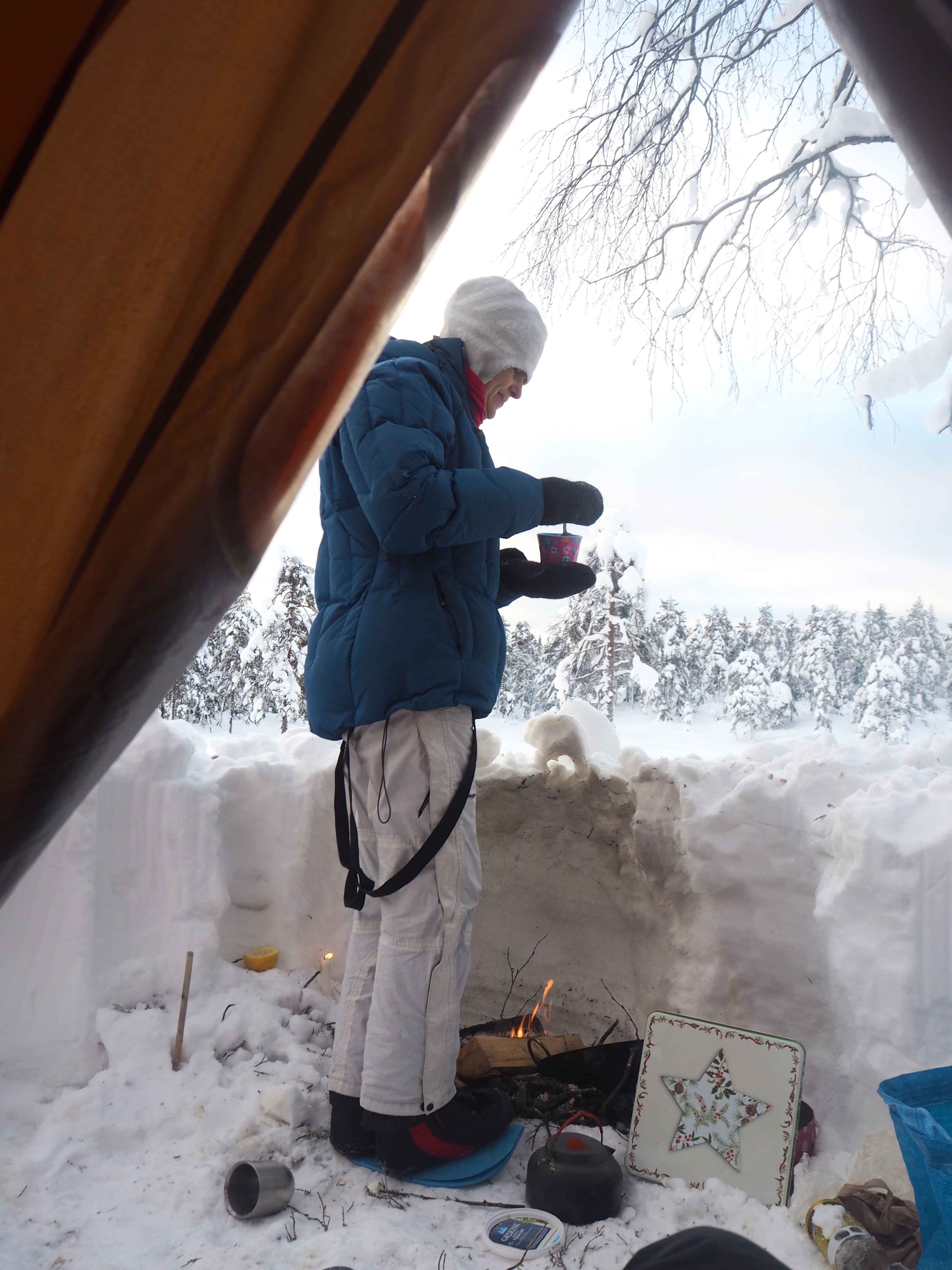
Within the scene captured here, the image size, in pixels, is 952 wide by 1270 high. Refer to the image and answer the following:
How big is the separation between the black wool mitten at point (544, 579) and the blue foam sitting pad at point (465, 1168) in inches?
60.1

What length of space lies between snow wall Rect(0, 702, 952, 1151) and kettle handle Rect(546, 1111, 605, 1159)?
0.51 m

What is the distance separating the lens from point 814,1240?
1.70 meters

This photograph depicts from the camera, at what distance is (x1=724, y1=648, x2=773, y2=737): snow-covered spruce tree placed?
5.33m

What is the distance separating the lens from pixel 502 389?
2264 mm

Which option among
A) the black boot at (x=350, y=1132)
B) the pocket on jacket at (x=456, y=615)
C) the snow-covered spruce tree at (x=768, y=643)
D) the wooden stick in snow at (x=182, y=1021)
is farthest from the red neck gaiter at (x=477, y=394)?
the snow-covered spruce tree at (x=768, y=643)

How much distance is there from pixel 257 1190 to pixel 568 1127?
36.1 inches

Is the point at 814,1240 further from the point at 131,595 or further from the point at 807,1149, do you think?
the point at 131,595

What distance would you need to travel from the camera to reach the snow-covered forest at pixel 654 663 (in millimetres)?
4785

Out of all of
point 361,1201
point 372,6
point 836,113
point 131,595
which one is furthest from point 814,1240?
point 836,113

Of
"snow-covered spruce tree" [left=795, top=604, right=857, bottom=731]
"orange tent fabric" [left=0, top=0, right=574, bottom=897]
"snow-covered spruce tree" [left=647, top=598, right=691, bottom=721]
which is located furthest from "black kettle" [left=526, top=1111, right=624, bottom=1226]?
"snow-covered spruce tree" [left=647, top=598, right=691, bottom=721]

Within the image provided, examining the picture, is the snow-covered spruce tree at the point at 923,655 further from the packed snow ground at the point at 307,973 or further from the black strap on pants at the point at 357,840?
the black strap on pants at the point at 357,840

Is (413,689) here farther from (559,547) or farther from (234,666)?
(234,666)

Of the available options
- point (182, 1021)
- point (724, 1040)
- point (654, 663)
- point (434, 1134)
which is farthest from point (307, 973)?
point (654, 663)

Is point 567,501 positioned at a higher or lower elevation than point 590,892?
higher
